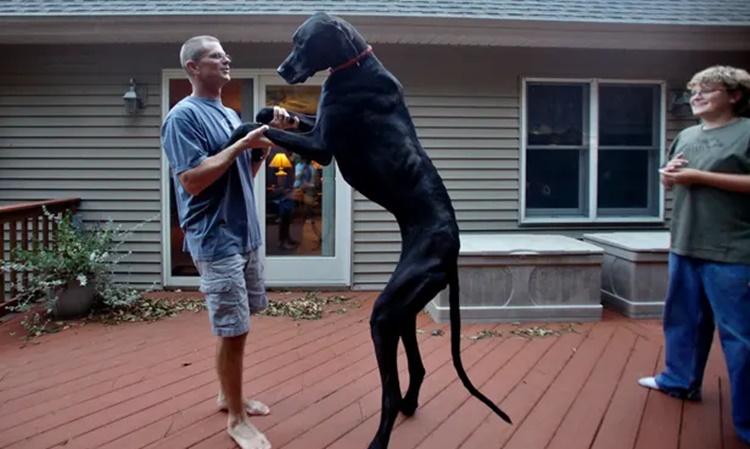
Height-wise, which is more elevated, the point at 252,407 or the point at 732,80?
the point at 732,80

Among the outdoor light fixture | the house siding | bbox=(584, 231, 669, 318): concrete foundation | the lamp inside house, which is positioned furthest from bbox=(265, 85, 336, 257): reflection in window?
bbox=(584, 231, 669, 318): concrete foundation

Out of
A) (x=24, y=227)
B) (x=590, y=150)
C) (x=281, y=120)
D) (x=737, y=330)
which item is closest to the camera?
(x=281, y=120)

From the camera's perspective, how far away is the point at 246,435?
2145 millimetres

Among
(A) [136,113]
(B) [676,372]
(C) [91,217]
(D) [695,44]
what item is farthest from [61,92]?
(D) [695,44]

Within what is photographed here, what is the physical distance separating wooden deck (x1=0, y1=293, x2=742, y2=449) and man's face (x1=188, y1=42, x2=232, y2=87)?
4.73ft

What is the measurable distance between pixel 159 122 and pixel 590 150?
3.83 meters

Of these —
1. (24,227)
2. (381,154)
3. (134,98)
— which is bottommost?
(24,227)

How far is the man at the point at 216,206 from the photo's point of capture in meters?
1.99

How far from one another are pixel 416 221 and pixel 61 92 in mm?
4109

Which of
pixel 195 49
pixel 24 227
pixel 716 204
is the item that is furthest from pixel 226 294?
pixel 24 227

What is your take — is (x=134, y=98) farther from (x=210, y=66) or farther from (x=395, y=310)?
(x=395, y=310)

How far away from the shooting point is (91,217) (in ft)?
15.7

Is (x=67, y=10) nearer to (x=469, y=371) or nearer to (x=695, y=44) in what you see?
(x=469, y=371)

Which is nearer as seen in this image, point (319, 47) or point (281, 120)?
point (319, 47)
